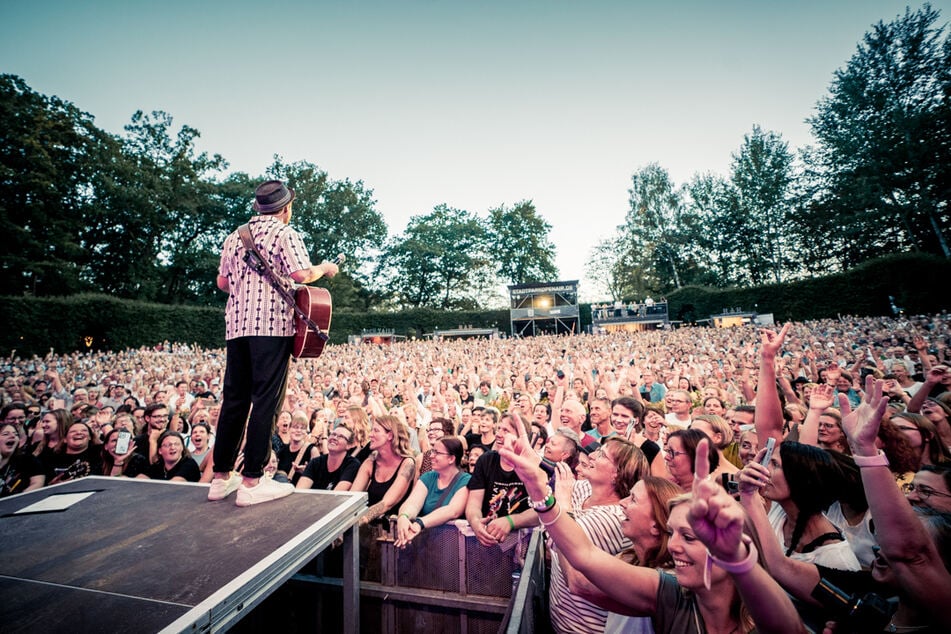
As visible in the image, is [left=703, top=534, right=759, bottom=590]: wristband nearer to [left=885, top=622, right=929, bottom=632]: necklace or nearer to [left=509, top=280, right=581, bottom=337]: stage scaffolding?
[left=885, top=622, right=929, bottom=632]: necklace

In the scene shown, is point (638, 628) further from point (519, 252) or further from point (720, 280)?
point (519, 252)

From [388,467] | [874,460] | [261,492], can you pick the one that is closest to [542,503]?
[874,460]

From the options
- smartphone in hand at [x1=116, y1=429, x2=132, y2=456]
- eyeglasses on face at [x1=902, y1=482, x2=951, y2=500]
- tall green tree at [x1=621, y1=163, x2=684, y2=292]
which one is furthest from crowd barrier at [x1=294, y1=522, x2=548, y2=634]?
tall green tree at [x1=621, y1=163, x2=684, y2=292]

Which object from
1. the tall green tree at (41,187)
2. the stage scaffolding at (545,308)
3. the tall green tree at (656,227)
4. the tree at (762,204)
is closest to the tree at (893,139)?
the tree at (762,204)

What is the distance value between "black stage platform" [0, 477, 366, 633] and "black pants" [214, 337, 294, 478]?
0.29 meters

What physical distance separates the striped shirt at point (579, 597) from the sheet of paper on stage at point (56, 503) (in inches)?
110

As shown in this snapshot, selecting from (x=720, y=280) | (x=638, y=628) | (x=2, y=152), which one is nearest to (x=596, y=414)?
(x=638, y=628)

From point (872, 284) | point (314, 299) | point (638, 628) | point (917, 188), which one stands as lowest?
point (638, 628)

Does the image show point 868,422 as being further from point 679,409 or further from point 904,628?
point 679,409

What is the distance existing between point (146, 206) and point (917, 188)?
53.5 meters

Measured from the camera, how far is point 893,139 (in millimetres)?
25844

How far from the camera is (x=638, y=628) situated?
66.1 inches

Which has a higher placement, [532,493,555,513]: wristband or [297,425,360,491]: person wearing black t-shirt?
[532,493,555,513]: wristband

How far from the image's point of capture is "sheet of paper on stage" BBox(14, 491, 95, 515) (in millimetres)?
2074
